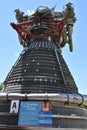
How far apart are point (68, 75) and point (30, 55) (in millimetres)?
4478

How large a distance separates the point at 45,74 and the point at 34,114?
540 cm

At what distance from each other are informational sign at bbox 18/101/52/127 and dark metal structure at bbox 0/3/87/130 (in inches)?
17.3

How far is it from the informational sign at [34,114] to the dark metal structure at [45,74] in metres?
0.44

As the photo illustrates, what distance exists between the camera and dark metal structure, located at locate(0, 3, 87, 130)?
24953 millimetres

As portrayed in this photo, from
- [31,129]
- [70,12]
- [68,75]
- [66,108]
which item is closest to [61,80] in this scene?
[68,75]

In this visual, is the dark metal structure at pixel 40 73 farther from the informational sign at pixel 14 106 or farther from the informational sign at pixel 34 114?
the informational sign at pixel 34 114

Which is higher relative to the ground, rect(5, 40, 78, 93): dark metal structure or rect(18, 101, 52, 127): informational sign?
rect(5, 40, 78, 93): dark metal structure

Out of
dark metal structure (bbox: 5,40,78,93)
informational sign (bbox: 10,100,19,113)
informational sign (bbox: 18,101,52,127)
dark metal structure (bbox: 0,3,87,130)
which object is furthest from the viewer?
dark metal structure (bbox: 5,40,78,93)

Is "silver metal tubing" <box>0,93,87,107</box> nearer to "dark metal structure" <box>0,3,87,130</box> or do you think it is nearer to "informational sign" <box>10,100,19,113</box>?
"dark metal structure" <box>0,3,87,130</box>

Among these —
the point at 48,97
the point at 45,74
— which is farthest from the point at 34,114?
the point at 45,74

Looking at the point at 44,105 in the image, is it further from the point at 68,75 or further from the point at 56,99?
the point at 68,75

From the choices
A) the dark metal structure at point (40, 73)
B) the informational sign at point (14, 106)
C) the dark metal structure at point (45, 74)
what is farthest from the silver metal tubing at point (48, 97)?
the dark metal structure at point (40, 73)

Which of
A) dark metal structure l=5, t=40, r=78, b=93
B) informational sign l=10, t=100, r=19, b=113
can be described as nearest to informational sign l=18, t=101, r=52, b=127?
informational sign l=10, t=100, r=19, b=113

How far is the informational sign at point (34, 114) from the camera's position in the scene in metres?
23.9
